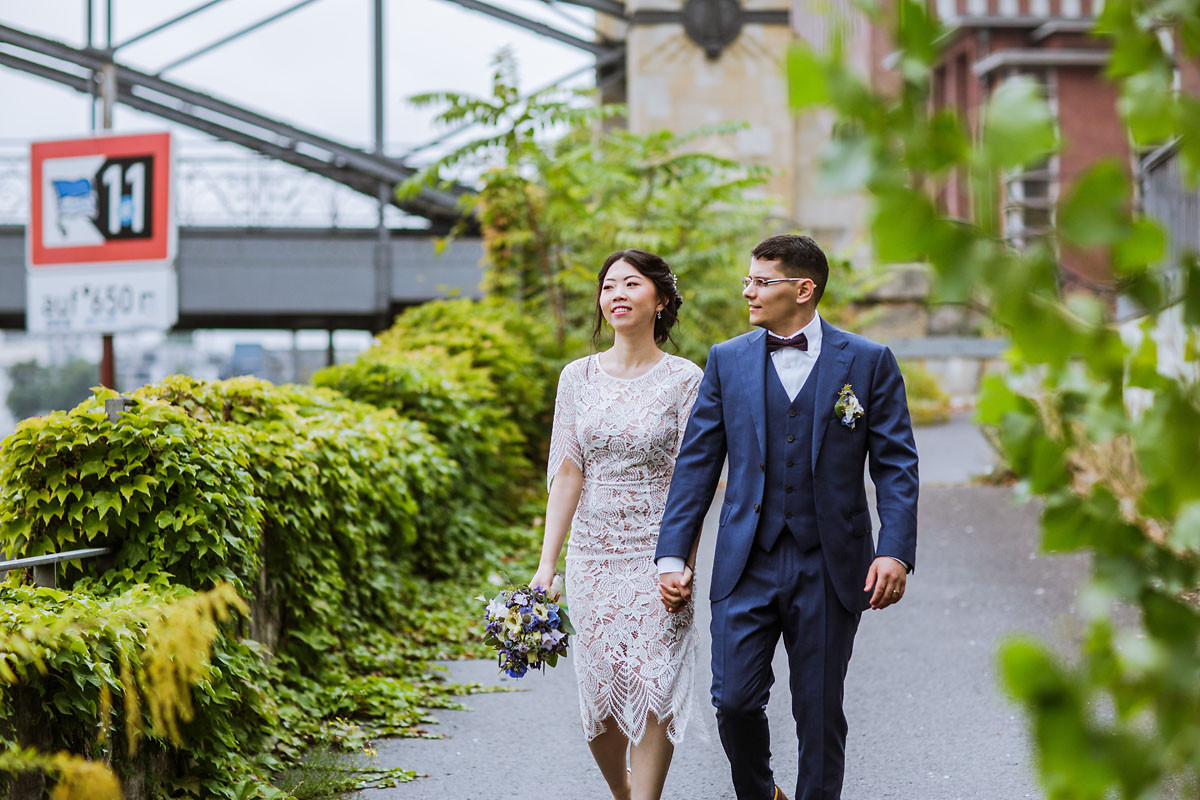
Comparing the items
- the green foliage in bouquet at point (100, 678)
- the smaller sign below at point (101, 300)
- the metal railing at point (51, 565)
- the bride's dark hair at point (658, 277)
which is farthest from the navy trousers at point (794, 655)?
the smaller sign below at point (101, 300)

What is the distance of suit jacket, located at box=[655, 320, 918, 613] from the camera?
3799 mm

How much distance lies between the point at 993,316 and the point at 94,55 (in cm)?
2218

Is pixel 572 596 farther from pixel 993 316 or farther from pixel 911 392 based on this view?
pixel 911 392

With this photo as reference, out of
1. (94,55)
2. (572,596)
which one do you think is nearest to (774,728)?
(572,596)

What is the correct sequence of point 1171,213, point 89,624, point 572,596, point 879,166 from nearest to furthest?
1. point 879,166
2. point 89,624
3. point 572,596
4. point 1171,213

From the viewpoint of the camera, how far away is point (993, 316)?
1187mm

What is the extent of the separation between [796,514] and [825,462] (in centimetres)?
19

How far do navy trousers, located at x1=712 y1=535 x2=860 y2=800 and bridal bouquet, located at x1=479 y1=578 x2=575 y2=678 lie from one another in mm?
587

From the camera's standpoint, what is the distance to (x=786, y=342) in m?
4.00

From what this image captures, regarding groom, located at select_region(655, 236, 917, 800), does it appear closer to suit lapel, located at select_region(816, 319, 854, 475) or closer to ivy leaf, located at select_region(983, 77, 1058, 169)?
suit lapel, located at select_region(816, 319, 854, 475)

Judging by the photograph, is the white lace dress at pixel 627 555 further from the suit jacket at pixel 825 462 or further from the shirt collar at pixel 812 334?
the shirt collar at pixel 812 334

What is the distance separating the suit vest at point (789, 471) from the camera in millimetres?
3809

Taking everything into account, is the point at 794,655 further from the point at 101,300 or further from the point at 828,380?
the point at 101,300

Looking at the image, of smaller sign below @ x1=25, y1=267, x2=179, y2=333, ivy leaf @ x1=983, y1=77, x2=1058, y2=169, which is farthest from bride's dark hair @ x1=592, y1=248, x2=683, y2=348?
ivy leaf @ x1=983, y1=77, x2=1058, y2=169
